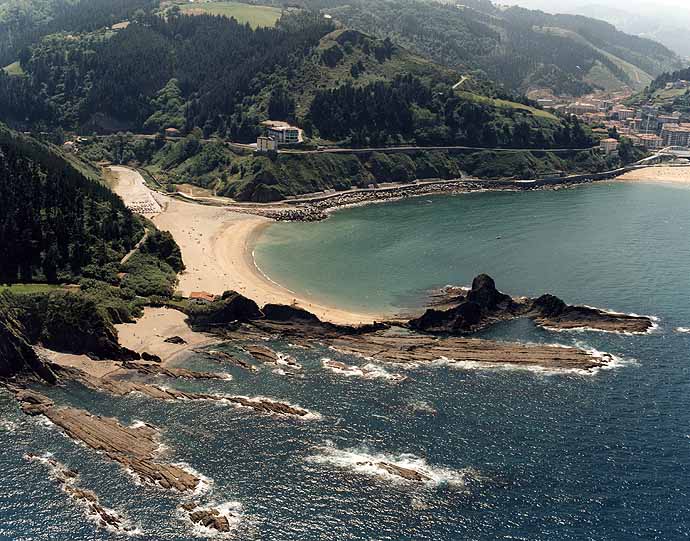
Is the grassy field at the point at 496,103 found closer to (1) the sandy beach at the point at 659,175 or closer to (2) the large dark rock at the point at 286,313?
(1) the sandy beach at the point at 659,175

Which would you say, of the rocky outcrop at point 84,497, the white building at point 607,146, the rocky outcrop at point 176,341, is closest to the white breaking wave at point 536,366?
the rocky outcrop at point 176,341

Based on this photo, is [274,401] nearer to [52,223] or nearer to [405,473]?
[405,473]

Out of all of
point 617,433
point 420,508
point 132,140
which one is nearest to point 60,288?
point 420,508

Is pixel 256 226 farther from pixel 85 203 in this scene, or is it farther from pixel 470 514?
pixel 470 514

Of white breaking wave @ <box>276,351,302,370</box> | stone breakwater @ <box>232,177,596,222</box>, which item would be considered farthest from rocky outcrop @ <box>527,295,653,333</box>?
stone breakwater @ <box>232,177,596,222</box>

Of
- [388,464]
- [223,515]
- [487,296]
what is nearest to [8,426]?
[223,515]

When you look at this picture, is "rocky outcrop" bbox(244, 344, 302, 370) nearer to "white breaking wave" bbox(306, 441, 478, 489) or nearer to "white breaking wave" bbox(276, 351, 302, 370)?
"white breaking wave" bbox(276, 351, 302, 370)

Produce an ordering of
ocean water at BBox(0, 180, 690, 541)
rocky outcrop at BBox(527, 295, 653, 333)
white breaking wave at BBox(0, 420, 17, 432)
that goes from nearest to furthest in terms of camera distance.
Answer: ocean water at BBox(0, 180, 690, 541) < white breaking wave at BBox(0, 420, 17, 432) < rocky outcrop at BBox(527, 295, 653, 333)
